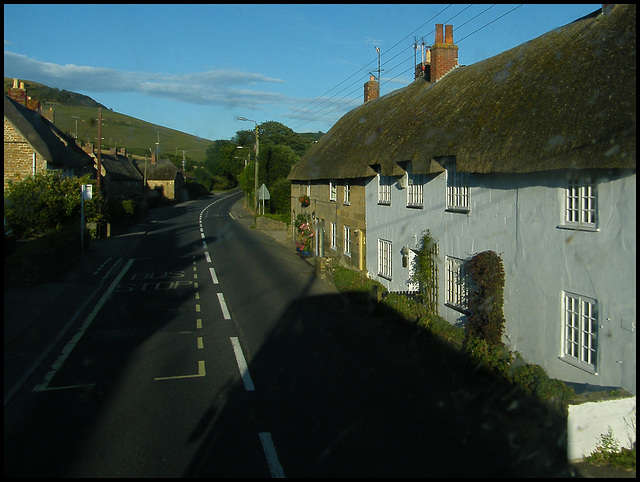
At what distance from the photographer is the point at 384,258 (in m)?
19.2

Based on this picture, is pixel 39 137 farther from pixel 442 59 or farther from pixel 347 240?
pixel 442 59

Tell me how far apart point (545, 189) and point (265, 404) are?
6361mm

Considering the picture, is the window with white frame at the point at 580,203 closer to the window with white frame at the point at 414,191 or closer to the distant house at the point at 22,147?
the window with white frame at the point at 414,191

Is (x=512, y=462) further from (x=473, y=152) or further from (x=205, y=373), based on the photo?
(x=473, y=152)

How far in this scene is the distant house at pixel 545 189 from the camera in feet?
27.8

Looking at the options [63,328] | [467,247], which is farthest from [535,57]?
[63,328]

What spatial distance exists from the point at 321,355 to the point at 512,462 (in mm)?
5249

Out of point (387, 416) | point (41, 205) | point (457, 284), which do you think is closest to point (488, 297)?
point (457, 284)

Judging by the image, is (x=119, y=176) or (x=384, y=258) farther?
(x=119, y=176)

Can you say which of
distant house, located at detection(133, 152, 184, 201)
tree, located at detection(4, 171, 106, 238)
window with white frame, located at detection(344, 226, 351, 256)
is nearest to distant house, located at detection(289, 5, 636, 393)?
window with white frame, located at detection(344, 226, 351, 256)

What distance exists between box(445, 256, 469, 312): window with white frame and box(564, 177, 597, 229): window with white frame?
12.1ft

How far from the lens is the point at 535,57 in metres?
13.0

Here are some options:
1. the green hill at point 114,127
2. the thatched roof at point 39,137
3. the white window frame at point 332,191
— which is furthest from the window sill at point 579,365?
the green hill at point 114,127

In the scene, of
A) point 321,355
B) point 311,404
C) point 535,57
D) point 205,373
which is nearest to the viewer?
point 311,404
